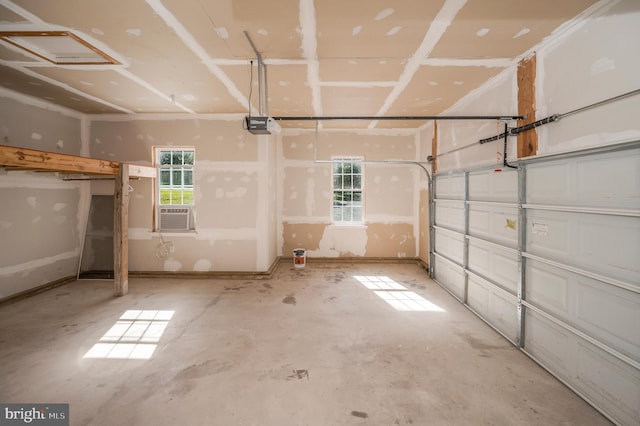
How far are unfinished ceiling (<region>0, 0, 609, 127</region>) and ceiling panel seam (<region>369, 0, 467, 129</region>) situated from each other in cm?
1

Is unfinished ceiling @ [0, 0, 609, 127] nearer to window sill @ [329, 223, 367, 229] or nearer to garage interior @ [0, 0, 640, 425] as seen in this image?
garage interior @ [0, 0, 640, 425]

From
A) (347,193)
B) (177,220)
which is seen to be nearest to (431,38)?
(347,193)

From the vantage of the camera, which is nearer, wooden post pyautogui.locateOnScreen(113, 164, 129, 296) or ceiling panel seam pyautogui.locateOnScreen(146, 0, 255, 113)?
ceiling panel seam pyautogui.locateOnScreen(146, 0, 255, 113)

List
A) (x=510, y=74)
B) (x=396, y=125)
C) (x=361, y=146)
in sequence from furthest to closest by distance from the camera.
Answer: (x=361, y=146) → (x=396, y=125) → (x=510, y=74)

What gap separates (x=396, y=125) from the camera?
651cm

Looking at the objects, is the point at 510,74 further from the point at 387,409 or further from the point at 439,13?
the point at 387,409

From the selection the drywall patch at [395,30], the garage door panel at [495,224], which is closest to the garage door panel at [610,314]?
the garage door panel at [495,224]

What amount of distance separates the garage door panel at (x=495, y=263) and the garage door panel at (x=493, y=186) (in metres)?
0.66

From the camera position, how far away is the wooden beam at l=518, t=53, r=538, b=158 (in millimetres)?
3023

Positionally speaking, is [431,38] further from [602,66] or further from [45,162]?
[45,162]

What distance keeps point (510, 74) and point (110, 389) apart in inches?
221

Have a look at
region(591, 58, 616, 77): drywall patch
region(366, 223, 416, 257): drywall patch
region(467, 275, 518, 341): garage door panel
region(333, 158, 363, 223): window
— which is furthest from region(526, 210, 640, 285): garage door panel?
region(333, 158, 363, 223): window

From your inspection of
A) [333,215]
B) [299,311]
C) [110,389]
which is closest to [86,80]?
[110,389]

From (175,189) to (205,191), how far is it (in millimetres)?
702
